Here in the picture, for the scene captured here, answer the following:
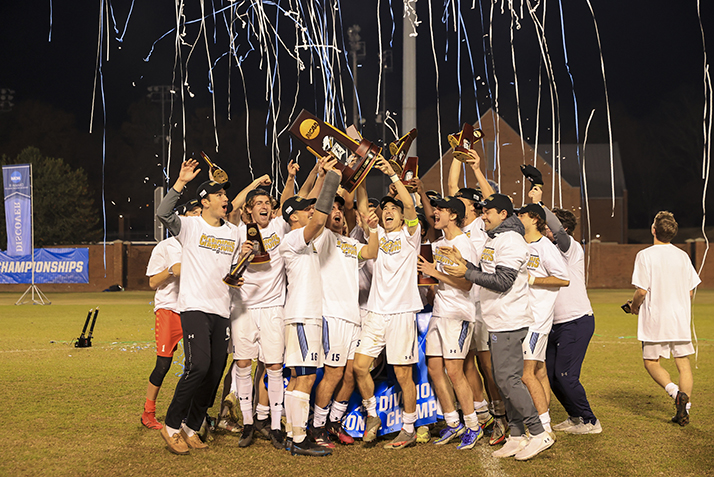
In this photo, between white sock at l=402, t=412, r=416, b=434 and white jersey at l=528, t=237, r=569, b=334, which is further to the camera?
white jersey at l=528, t=237, r=569, b=334

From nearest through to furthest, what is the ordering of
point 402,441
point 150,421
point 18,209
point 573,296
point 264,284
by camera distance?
point 402,441
point 264,284
point 573,296
point 150,421
point 18,209

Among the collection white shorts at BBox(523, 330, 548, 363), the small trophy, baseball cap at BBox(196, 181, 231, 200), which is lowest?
white shorts at BBox(523, 330, 548, 363)

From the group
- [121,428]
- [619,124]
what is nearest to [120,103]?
[619,124]

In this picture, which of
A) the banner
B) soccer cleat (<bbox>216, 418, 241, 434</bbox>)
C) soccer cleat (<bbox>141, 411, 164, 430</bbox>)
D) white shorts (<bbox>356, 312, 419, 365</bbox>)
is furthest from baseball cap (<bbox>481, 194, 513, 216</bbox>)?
the banner

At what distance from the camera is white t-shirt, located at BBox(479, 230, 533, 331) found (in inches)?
226

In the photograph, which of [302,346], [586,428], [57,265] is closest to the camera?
[302,346]

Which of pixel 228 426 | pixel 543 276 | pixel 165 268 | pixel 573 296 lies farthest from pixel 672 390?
pixel 165 268

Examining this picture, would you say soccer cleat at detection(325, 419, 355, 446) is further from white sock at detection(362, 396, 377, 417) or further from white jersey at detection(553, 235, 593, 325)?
white jersey at detection(553, 235, 593, 325)

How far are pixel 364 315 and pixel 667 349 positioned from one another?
3.58m

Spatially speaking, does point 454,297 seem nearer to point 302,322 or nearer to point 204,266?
point 302,322

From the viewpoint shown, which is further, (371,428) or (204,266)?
(371,428)

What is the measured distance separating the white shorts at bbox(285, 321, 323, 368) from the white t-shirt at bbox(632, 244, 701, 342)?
3784mm

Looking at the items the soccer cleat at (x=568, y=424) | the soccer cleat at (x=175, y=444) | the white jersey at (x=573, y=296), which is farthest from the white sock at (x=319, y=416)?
the white jersey at (x=573, y=296)

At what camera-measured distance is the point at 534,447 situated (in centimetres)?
570
